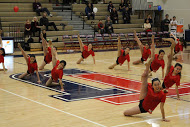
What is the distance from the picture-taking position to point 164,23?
3181cm

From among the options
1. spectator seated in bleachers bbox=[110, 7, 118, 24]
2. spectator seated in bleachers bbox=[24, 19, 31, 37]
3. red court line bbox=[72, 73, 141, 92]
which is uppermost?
spectator seated in bleachers bbox=[110, 7, 118, 24]

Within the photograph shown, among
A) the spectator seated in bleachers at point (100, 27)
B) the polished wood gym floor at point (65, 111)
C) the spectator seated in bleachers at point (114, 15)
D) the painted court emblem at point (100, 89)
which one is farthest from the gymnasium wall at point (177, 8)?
the polished wood gym floor at point (65, 111)

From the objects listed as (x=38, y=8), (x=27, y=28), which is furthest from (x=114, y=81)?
(x=38, y=8)

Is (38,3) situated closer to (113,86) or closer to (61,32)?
(61,32)

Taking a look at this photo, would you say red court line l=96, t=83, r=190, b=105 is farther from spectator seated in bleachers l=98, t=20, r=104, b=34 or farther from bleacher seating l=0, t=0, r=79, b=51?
spectator seated in bleachers l=98, t=20, r=104, b=34

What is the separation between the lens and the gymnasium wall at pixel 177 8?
32938mm

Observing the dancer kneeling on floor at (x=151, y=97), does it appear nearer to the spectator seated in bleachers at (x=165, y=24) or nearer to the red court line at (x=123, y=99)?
the red court line at (x=123, y=99)

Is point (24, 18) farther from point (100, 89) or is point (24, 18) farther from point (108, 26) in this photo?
point (100, 89)

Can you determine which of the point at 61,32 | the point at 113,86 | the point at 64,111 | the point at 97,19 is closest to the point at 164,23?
the point at 97,19

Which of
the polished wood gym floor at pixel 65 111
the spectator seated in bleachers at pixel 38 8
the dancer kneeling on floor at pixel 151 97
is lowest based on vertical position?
the polished wood gym floor at pixel 65 111

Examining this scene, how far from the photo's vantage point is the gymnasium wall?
3294 cm

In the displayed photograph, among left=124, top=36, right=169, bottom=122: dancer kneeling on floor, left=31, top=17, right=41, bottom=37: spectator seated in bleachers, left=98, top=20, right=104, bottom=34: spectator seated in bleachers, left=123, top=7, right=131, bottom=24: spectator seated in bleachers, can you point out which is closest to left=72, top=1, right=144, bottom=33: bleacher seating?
left=123, top=7, right=131, bottom=24: spectator seated in bleachers

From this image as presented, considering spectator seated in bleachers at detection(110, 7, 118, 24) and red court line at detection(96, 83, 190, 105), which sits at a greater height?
spectator seated in bleachers at detection(110, 7, 118, 24)

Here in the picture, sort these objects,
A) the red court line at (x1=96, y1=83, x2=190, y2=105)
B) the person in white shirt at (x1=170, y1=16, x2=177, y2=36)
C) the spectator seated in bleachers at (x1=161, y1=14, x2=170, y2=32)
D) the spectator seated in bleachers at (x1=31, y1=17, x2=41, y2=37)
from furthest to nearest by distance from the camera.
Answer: the spectator seated in bleachers at (x1=161, y1=14, x2=170, y2=32) → the person in white shirt at (x1=170, y1=16, x2=177, y2=36) → the spectator seated in bleachers at (x1=31, y1=17, x2=41, y2=37) → the red court line at (x1=96, y1=83, x2=190, y2=105)
